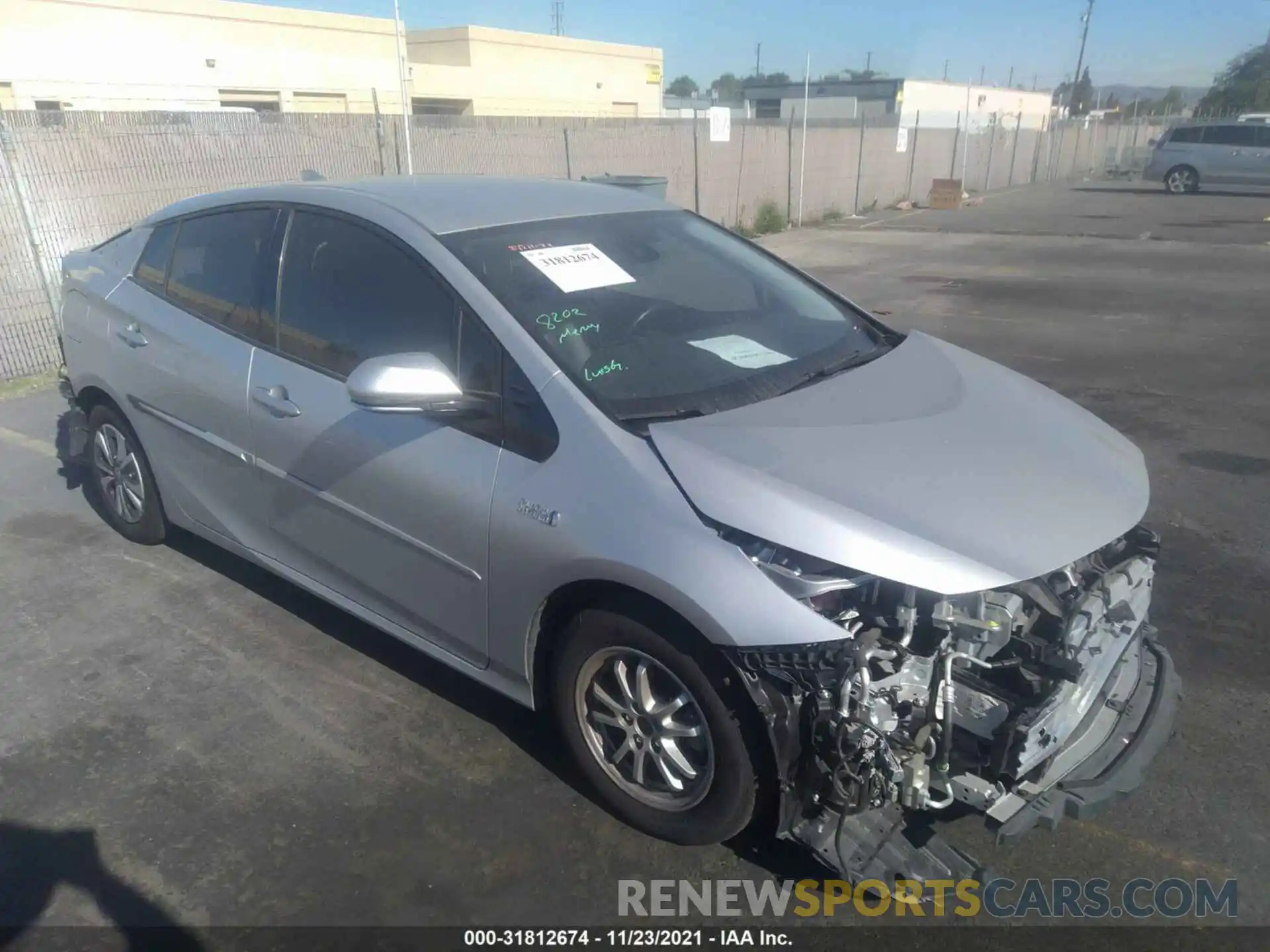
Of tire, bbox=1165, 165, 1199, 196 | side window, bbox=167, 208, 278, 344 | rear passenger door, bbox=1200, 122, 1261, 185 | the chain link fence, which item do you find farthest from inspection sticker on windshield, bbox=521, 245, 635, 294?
tire, bbox=1165, 165, 1199, 196

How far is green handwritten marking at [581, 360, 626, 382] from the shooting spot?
2.86 metres

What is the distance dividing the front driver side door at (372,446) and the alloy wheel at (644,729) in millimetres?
446

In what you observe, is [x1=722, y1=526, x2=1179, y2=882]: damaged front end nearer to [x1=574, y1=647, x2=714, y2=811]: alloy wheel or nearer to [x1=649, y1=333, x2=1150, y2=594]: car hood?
[x1=649, y1=333, x2=1150, y2=594]: car hood

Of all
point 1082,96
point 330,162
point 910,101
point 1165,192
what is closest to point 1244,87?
point 1082,96

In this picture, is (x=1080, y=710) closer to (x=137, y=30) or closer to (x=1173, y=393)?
(x=1173, y=393)

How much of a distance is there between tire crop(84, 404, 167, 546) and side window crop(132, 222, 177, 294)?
2.10 ft

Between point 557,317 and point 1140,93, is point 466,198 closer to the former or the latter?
point 557,317

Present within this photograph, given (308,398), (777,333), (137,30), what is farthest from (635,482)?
(137,30)

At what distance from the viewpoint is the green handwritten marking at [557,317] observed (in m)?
2.97

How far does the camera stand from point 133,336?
4191 mm

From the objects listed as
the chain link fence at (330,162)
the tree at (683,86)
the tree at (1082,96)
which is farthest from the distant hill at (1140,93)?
the chain link fence at (330,162)

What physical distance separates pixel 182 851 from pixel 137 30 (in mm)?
30141

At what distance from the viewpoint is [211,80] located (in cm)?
2891

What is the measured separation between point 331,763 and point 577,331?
165 cm
